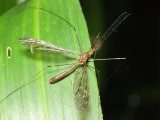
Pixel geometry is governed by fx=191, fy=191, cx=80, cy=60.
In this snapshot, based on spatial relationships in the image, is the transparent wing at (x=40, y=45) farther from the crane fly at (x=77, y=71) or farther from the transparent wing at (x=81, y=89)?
the transparent wing at (x=81, y=89)

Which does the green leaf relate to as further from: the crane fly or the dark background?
the dark background

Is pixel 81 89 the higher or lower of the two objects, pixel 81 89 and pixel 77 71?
the lower

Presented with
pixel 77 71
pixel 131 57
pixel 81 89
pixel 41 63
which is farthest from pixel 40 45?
pixel 131 57

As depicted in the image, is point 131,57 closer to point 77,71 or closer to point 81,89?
point 77,71

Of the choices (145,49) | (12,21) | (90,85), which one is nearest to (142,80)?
(145,49)

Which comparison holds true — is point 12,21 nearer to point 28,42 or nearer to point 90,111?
point 28,42
